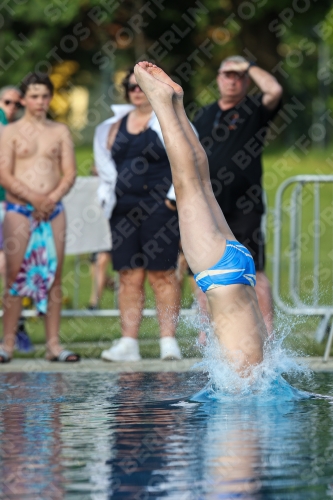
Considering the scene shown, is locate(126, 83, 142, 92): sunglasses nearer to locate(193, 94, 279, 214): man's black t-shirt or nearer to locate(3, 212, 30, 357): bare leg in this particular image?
locate(193, 94, 279, 214): man's black t-shirt

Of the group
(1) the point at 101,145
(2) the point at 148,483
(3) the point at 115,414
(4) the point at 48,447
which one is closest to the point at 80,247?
(1) the point at 101,145

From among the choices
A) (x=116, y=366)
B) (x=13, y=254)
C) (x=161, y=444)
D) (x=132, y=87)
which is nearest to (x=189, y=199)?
(x=161, y=444)

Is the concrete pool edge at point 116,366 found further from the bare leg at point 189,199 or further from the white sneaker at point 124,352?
the bare leg at point 189,199

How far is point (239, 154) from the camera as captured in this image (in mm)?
8477

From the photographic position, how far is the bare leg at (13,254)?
873cm

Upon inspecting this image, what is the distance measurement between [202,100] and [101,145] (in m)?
27.9

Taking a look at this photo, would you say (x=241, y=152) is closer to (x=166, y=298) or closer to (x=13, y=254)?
(x=166, y=298)

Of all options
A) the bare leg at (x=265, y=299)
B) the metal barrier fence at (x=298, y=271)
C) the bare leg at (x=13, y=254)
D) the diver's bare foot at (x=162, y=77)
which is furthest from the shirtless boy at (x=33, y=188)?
the diver's bare foot at (x=162, y=77)

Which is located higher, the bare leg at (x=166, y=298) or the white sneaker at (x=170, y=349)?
the bare leg at (x=166, y=298)

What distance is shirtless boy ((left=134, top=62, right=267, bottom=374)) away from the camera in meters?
5.62

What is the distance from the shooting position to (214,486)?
3.78 meters

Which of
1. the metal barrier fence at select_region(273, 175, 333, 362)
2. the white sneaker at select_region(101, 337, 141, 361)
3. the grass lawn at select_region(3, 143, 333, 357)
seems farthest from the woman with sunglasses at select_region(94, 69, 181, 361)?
the metal barrier fence at select_region(273, 175, 333, 362)

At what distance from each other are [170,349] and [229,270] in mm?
2894

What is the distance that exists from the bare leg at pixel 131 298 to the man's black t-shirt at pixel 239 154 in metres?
0.89
